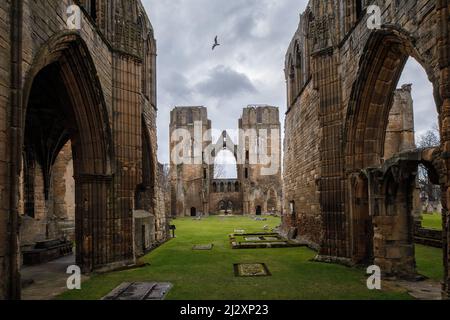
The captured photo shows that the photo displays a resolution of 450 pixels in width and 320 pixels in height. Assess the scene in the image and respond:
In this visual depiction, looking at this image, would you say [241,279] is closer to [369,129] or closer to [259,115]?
[369,129]

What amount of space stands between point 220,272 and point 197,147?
3559 centimetres

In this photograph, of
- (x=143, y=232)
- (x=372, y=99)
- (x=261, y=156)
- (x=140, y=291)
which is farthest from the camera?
(x=261, y=156)

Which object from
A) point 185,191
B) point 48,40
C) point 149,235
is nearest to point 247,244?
point 149,235

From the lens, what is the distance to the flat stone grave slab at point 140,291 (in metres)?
6.28

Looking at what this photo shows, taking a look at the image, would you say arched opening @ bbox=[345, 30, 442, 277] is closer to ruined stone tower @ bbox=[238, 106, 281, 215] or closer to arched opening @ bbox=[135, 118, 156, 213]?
arched opening @ bbox=[135, 118, 156, 213]

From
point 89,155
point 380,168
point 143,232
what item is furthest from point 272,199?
point 380,168

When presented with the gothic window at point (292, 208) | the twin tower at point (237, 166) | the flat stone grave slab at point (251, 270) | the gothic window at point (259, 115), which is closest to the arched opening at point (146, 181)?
the gothic window at point (292, 208)

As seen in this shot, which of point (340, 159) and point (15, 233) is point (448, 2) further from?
point (15, 233)

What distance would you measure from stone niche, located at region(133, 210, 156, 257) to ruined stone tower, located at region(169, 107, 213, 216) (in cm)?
2767

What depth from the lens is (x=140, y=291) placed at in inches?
264

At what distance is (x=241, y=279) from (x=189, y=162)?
117 feet

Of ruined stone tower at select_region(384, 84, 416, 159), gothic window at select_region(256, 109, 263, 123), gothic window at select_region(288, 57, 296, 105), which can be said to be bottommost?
ruined stone tower at select_region(384, 84, 416, 159)

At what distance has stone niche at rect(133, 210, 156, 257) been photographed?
11674 millimetres

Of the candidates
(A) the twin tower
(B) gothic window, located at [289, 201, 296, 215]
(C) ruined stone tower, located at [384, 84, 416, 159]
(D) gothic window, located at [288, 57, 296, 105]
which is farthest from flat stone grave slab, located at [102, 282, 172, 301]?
(A) the twin tower
